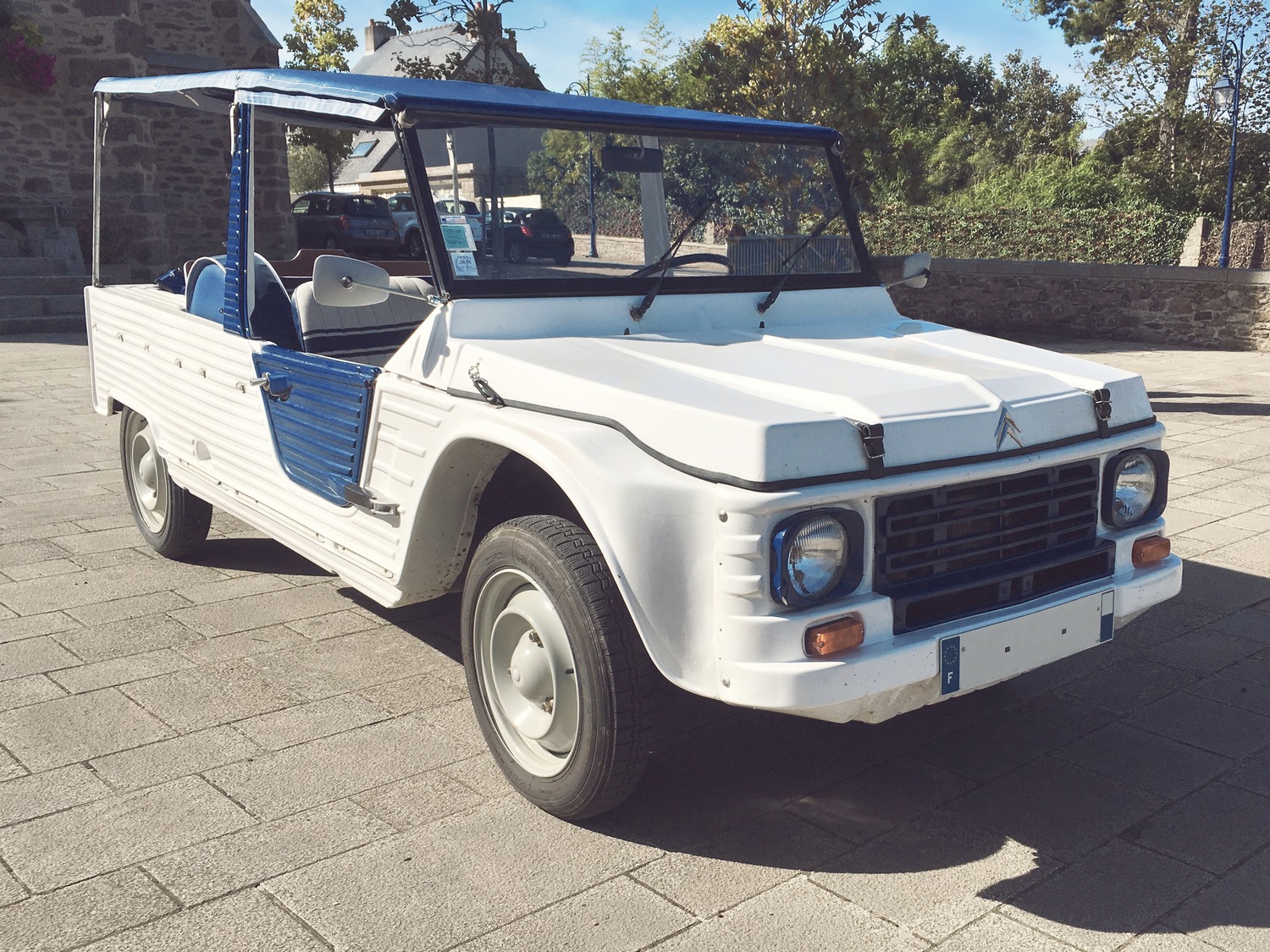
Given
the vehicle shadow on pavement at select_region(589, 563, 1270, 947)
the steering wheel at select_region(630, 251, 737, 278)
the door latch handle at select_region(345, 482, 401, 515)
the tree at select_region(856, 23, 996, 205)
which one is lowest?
the vehicle shadow on pavement at select_region(589, 563, 1270, 947)

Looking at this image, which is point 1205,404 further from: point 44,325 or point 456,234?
point 44,325

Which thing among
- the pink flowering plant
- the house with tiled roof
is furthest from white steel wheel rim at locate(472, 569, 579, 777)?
the pink flowering plant

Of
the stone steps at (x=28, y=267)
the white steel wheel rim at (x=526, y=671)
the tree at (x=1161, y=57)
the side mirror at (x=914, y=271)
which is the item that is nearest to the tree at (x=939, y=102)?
the tree at (x=1161, y=57)

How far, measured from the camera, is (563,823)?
3.24 metres

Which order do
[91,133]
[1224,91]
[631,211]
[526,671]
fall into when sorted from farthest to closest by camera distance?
[1224,91] → [91,133] → [631,211] → [526,671]

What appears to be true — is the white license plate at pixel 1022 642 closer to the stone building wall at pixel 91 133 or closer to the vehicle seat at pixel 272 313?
the vehicle seat at pixel 272 313

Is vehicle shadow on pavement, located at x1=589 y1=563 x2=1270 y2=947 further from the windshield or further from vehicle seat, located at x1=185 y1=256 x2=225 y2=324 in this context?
vehicle seat, located at x1=185 y1=256 x2=225 y2=324

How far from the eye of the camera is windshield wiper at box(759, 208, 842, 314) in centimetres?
427

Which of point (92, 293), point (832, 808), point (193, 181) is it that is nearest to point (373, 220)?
point (193, 181)

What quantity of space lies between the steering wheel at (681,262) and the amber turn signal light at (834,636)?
1710 mm

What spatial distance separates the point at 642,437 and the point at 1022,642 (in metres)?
1.12

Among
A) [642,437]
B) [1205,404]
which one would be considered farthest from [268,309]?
[1205,404]

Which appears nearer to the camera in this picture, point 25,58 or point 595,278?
point 595,278

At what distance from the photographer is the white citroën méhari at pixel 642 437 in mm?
2775
